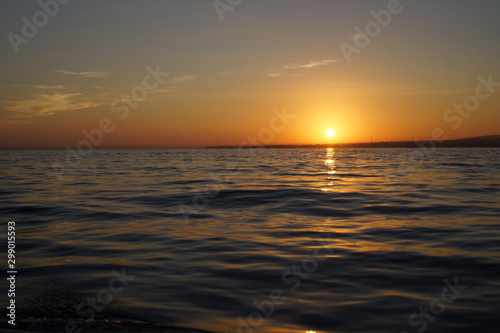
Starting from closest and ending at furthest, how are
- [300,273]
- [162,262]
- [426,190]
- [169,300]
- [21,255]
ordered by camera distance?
[169,300] → [300,273] → [162,262] → [21,255] → [426,190]

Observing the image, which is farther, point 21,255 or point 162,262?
point 21,255

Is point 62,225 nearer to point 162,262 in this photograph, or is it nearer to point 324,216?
point 162,262

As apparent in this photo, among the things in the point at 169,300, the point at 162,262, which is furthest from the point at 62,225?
the point at 169,300

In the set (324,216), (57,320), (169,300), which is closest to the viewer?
(57,320)

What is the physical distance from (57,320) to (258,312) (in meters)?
2.88

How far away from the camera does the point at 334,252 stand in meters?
10.2

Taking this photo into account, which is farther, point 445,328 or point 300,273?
point 300,273

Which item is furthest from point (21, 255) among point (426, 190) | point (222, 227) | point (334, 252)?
point (426, 190)

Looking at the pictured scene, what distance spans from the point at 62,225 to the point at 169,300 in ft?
28.1

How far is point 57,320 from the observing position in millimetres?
5789

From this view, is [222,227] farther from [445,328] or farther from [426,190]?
[426,190]

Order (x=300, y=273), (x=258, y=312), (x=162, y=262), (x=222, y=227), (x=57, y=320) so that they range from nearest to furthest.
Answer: (x=57, y=320) < (x=258, y=312) < (x=300, y=273) < (x=162, y=262) < (x=222, y=227)

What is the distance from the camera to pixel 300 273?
8531 millimetres

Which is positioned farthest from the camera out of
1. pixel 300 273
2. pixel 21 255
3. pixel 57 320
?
pixel 21 255
